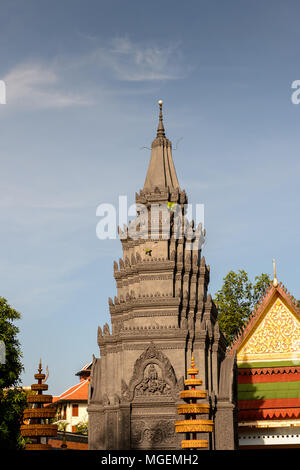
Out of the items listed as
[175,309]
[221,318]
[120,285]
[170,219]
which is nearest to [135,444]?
[175,309]

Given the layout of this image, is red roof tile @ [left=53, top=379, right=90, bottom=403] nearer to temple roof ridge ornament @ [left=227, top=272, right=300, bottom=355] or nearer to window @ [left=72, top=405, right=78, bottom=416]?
window @ [left=72, top=405, right=78, bottom=416]

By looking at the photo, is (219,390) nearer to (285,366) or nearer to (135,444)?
(135,444)

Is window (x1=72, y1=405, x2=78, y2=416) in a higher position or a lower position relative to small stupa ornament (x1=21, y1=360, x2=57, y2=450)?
higher

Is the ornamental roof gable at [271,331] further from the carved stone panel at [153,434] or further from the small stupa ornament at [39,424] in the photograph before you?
the small stupa ornament at [39,424]

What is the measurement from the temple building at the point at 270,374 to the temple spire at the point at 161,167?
10.2 metres

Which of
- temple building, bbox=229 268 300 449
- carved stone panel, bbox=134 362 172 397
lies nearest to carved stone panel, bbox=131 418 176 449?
carved stone panel, bbox=134 362 172 397

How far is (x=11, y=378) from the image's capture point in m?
40.9

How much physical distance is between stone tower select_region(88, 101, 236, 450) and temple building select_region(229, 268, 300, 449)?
5.08m

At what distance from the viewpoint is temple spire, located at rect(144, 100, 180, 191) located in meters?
41.9

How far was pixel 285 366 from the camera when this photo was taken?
44406 mm

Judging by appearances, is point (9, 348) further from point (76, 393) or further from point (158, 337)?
point (76, 393)

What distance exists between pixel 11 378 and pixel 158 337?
9982 mm
